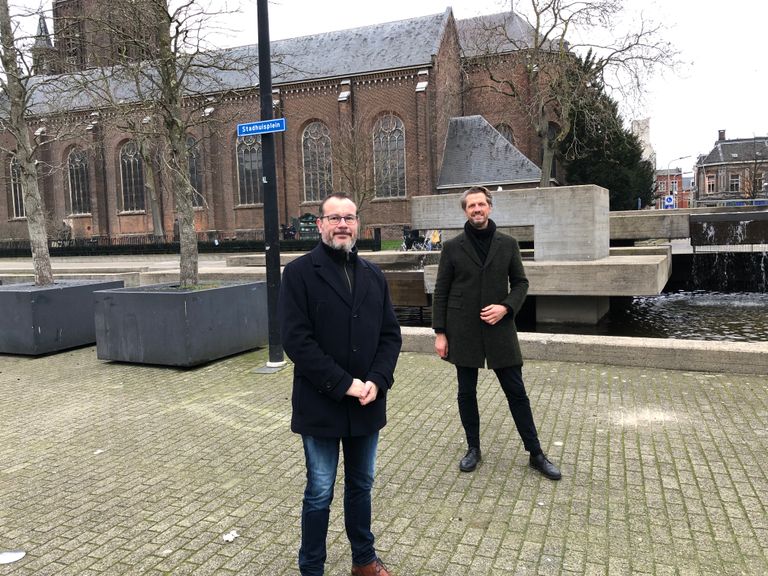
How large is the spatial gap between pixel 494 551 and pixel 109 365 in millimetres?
6239

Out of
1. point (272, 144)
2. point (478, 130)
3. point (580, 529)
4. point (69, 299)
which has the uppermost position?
point (478, 130)

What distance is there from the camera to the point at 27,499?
3.88 m

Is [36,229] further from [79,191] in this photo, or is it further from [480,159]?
[79,191]

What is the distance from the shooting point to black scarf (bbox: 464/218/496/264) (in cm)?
406

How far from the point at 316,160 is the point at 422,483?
3692 centimetres

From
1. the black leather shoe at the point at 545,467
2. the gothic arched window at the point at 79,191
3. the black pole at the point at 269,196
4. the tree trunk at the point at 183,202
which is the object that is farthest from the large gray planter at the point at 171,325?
the gothic arched window at the point at 79,191

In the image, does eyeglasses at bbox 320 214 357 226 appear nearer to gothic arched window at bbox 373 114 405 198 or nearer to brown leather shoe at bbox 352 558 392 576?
brown leather shoe at bbox 352 558 392 576

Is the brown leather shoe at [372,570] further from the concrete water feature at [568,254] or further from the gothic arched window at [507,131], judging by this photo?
the gothic arched window at [507,131]

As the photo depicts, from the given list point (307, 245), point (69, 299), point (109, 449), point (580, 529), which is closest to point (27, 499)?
point (109, 449)

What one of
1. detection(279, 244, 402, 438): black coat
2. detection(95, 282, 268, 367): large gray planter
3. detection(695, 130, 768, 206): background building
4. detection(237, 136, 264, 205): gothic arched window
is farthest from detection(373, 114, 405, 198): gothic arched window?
detection(695, 130, 768, 206): background building

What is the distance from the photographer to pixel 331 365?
101 inches

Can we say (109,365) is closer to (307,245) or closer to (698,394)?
(698,394)

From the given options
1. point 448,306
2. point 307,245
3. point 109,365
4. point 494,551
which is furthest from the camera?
point 307,245

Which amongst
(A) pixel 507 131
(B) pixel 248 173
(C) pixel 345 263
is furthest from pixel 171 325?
(B) pixel 248 173
